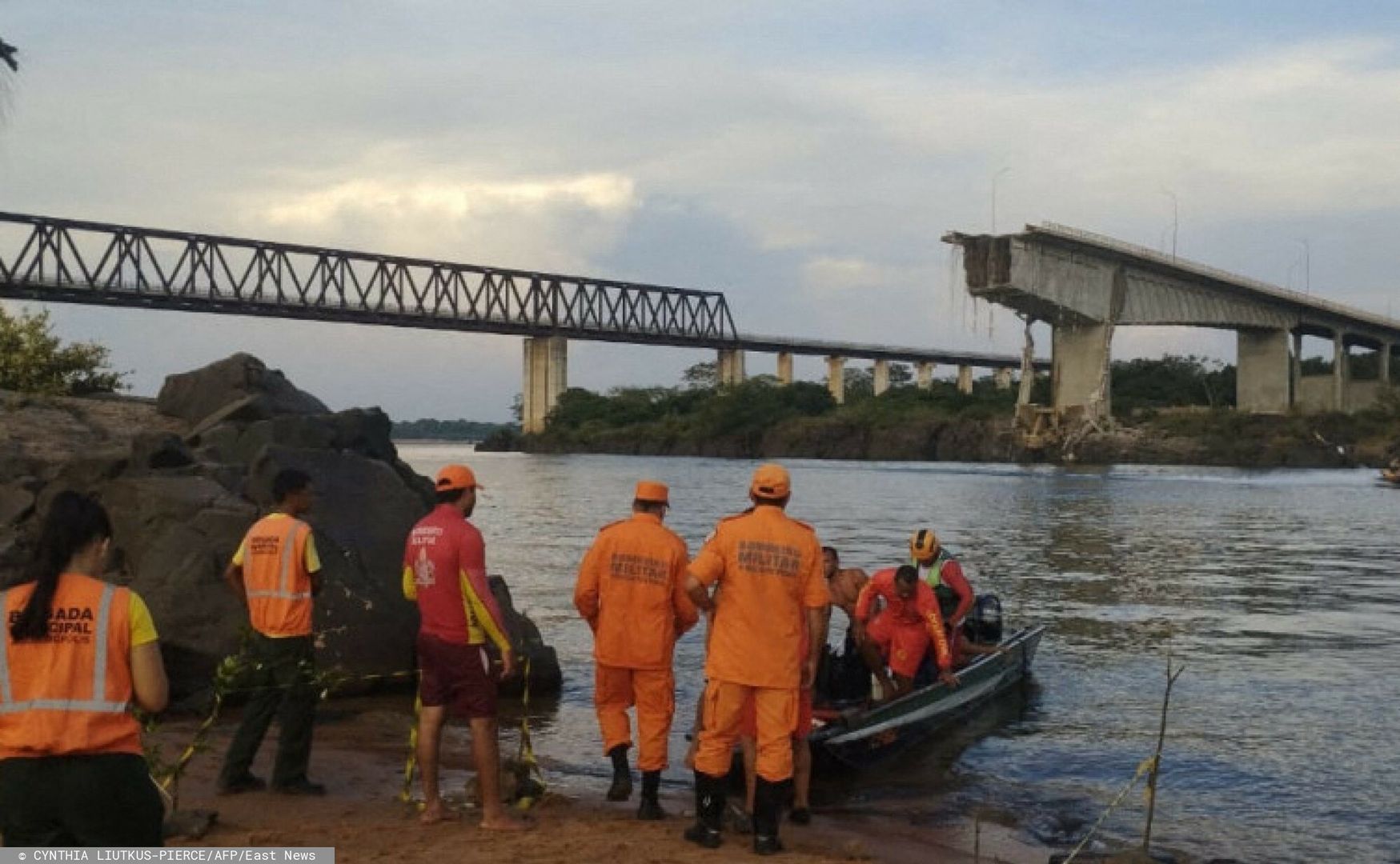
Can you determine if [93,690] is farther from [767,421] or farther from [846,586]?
[767,421]

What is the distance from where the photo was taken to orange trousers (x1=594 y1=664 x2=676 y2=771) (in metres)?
8.38

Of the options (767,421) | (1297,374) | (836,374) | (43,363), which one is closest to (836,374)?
(836,374)

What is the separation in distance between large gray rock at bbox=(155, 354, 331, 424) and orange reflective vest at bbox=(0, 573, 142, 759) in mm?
14254

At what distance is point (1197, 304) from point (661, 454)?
200 feet

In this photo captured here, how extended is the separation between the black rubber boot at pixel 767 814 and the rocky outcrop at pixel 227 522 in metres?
5.05

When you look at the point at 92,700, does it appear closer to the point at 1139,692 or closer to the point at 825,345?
the point at 1139,692

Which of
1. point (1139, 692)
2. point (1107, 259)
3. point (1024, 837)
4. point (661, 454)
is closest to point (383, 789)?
point (1024, 837)

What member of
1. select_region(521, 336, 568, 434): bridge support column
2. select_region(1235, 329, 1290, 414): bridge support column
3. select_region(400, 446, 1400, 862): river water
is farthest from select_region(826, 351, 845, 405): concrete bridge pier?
select_region(400, 446, 1400, 862): river water

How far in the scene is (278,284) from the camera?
364 feet

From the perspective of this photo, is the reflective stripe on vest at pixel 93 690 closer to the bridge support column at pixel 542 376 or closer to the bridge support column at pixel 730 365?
the bridge support column at pixel 542 376

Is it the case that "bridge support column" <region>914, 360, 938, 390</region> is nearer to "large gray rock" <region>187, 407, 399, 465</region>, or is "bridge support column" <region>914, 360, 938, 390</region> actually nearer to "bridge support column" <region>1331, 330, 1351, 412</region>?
"bridge support column" <region>1331, 330, 1351, 412</region>

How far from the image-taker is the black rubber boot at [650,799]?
8508 mm

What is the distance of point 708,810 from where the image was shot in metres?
7.71

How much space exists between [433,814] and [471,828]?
28 centimetres
